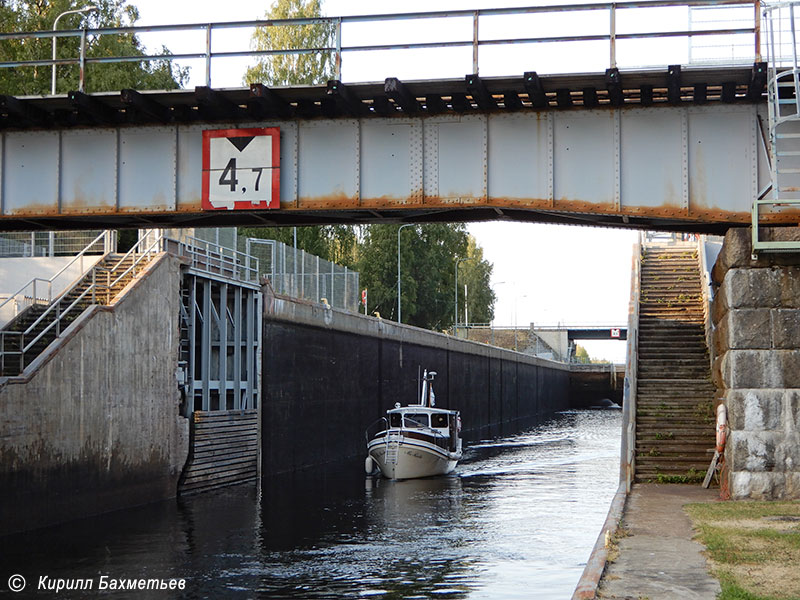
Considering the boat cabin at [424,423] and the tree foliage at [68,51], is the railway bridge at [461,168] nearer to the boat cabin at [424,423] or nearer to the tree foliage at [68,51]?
the boat cabin at [424,423]

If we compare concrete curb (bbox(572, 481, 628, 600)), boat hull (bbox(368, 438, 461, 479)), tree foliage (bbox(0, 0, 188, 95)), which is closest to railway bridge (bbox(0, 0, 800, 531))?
concrete curb (bbox(572, 481, 628, 600))

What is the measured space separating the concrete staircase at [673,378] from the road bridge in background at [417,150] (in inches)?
242

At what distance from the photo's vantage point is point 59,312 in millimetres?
29172

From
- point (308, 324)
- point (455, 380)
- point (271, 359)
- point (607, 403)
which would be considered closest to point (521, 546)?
point (271, 359)

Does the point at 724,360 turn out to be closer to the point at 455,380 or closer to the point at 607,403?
the point at 455,380

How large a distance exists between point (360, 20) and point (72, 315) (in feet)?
44.9

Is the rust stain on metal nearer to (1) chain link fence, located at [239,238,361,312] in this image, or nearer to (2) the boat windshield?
(1) chain link fence, located at [239,238,361,312]

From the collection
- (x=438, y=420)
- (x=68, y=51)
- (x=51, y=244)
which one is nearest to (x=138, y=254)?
(x=51, y=244)

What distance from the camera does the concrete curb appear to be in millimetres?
12586

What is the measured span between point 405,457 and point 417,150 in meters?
19.8

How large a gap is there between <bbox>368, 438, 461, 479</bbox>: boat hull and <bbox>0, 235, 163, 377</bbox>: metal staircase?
39.6ft

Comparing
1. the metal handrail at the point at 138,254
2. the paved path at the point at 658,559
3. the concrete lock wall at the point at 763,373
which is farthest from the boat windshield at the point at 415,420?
the concrete lock wall at the point at 763,373

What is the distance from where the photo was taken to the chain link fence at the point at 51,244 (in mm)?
37500

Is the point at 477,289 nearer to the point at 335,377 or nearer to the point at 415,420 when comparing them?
the point at 335,377
